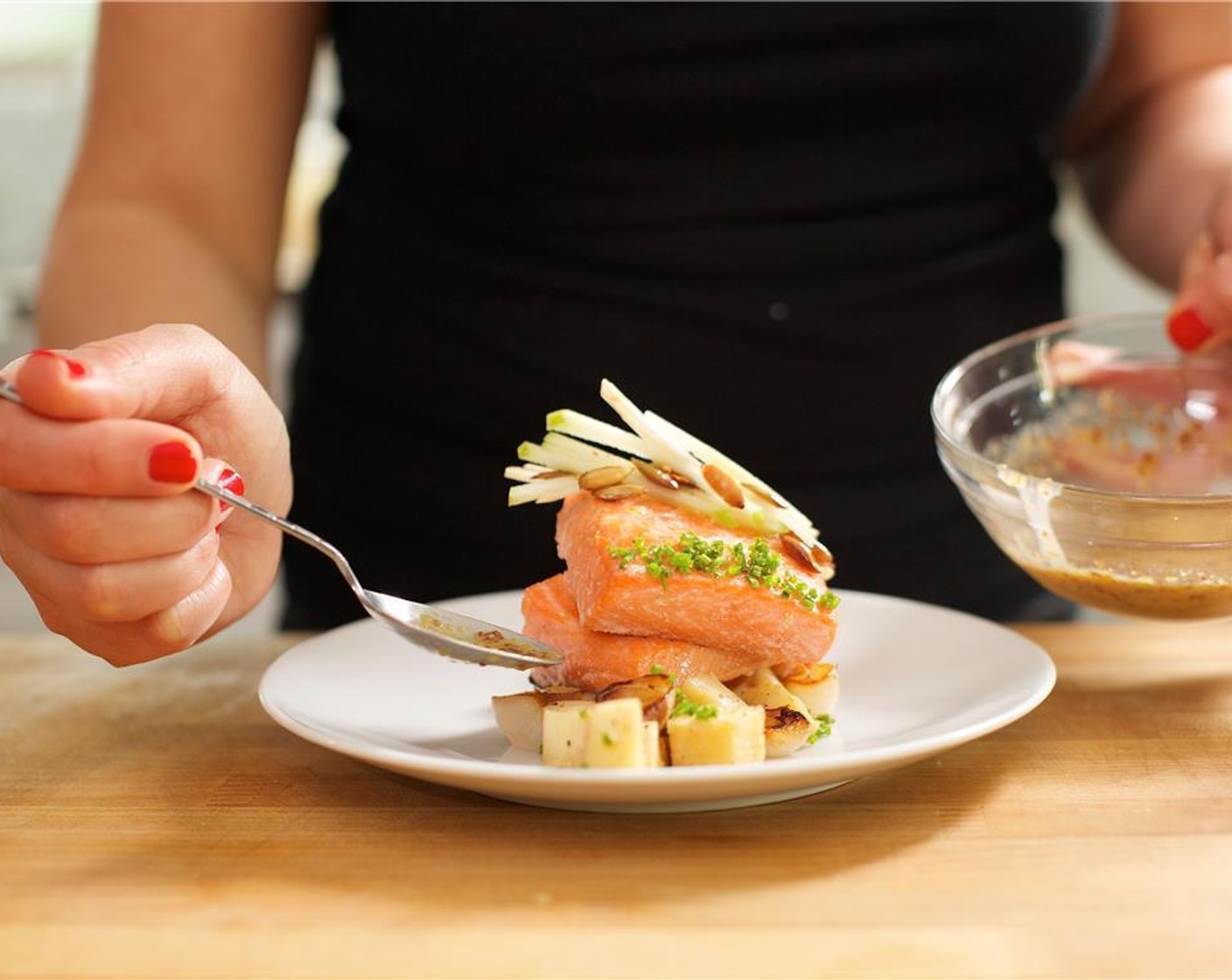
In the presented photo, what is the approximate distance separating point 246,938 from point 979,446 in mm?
989

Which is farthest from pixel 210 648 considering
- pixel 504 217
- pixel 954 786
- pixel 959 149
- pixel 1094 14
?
pixel 1094 14

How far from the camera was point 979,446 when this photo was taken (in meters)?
1.59

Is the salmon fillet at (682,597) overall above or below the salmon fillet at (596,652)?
above

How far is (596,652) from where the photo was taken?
1.19 metres

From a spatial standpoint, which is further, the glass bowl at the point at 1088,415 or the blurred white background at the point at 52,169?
the blurred white background at the point at 52,169

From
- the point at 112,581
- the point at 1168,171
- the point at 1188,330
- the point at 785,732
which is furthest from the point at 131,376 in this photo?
the point at 1168,171

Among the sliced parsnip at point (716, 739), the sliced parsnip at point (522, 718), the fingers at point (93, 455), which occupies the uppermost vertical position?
the fingers at point (93, 455)

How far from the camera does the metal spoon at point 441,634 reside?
1.17m

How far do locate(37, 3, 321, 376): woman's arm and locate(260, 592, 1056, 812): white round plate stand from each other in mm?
444

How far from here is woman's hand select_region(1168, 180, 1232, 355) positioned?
4.71 feet

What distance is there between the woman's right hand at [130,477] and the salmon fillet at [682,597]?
0.95 feet

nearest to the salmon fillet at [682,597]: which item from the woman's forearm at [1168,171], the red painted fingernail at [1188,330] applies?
the red painted fingernail at [1188,330]

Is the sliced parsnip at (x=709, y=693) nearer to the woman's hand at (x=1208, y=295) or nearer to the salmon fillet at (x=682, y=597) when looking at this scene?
the salmon fillet at (x=682, y=597)

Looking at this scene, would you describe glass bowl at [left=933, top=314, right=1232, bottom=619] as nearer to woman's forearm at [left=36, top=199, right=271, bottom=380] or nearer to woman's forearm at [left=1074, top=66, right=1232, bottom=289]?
woman's forearm at [left=1074, top=66, right=1232, bottom=289]
